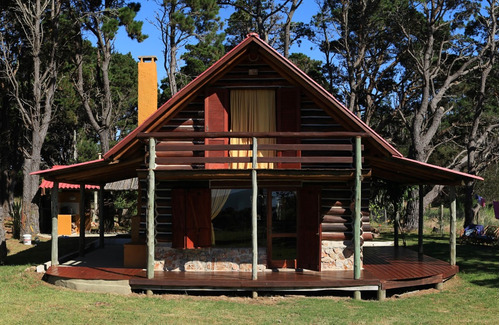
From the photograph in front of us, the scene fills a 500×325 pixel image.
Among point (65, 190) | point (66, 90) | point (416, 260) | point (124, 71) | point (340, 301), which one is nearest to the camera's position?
point (340, 301)

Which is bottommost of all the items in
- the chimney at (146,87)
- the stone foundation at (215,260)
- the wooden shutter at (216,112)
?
the stone foundation at (215,260)

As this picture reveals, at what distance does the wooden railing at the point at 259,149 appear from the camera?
495 inches

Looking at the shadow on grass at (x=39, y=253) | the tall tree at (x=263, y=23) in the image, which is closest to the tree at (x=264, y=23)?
the tall tree at (x=263, y=23)

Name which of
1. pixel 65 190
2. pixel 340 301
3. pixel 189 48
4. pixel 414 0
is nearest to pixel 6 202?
pixel 65 190

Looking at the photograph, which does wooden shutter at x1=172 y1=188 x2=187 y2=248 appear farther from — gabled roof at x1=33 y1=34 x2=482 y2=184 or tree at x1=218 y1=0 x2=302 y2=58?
tree at x1=218 y1=0 x2=302 y2=58

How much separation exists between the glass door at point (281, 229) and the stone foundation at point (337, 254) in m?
0.80

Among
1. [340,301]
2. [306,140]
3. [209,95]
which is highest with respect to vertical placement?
[209,95]

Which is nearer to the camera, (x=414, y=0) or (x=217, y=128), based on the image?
(x=217, y=128)

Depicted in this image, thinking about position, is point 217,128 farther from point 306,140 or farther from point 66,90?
point 66,90

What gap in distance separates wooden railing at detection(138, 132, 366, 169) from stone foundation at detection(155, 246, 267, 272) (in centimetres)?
226

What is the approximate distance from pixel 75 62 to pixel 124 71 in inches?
745

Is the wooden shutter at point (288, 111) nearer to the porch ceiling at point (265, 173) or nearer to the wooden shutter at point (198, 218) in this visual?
the porch ceiling at point (265, 173)

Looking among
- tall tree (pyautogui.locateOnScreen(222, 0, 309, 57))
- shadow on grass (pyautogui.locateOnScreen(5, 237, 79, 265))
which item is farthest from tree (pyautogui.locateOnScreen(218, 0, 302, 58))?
shadow on grass (pyautogui.locateOnScreen(5, 237, 79, 265))

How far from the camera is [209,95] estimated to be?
1389 centimetres
